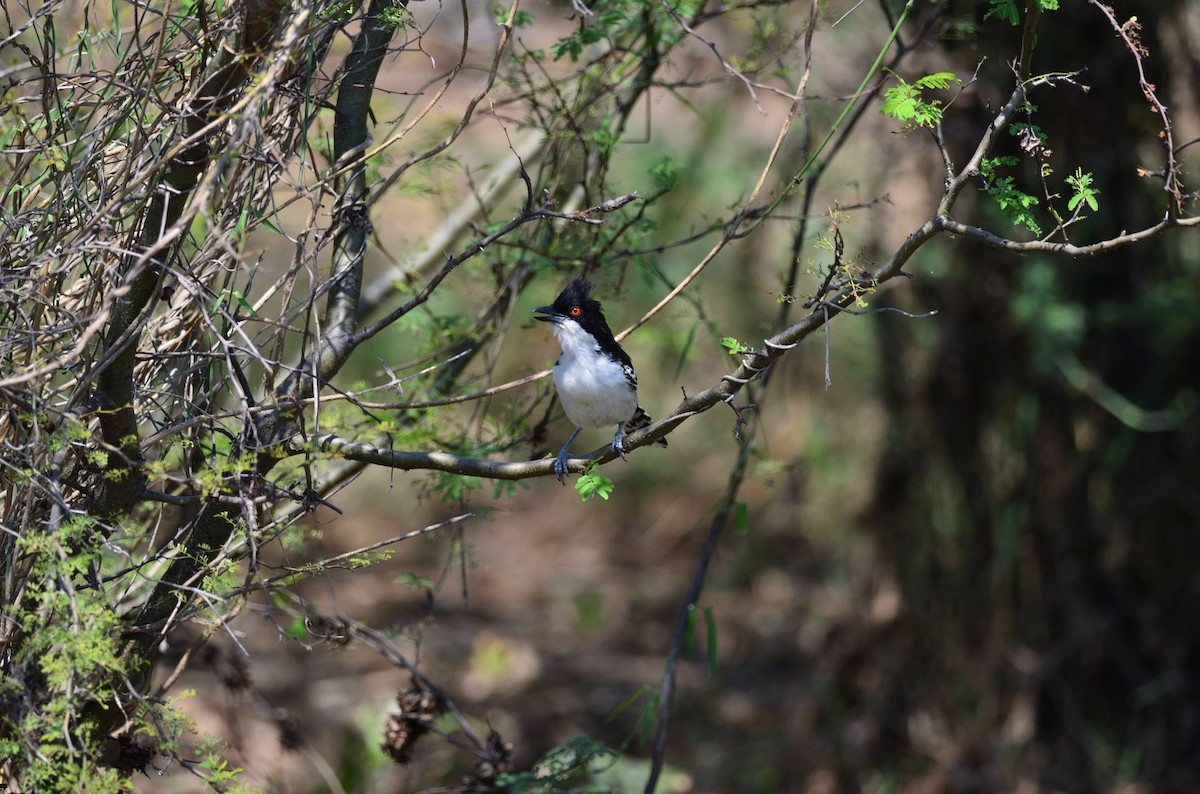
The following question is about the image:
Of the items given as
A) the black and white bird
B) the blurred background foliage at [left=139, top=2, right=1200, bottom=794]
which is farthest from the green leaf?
the blurred background foliage at [left=139, top=2, right=1200, bottom=794]

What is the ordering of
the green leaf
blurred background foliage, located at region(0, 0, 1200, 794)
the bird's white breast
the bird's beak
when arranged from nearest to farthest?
the green leaf < the bird's white breast < the bird's beak < blurred background foliage, located at region(0, 0, 1200, 794)

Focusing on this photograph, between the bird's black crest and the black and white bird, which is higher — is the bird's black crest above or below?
above

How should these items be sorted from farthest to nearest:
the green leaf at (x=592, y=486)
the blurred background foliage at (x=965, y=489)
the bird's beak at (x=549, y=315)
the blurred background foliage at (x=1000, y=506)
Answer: the blurred background foliage at (x=1000, y=506)
the blurred background foliage at (x=965, y=489)
the bird's beak at (x=549, y=315)
the green leaf at (x=592, y=486)

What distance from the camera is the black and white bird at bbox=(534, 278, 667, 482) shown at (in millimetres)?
3670

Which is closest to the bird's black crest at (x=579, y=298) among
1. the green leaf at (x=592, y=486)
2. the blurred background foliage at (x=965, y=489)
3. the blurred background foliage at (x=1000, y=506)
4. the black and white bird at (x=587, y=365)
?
the black and white bird at (x=587, y=365)

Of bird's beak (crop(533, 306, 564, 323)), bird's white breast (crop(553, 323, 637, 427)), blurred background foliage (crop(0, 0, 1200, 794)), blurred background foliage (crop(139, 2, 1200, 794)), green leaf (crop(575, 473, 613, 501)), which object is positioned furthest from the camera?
blurred background foliage (crop(139, 2, 1200, 794))

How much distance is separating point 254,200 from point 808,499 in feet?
23.4

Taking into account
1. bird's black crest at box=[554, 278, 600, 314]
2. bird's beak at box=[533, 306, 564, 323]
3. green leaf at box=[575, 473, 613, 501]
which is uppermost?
bird's black crest at box=[554, 278, 600, 314]

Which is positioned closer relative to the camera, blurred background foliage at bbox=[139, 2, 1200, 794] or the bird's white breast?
the bird's white breast

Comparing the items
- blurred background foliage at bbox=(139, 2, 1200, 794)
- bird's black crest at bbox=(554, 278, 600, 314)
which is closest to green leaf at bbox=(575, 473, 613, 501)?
bird's black crest at bbox=(554, 278, 600, 314)

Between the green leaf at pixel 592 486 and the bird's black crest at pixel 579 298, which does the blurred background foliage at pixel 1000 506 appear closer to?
the bird's black crest at pixel 579 298

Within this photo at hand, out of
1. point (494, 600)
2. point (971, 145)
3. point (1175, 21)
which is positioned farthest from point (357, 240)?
point (494, 600)

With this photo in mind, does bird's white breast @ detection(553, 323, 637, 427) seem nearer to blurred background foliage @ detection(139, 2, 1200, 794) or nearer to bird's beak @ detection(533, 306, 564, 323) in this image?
bird's beak @ detection(533, 306, 564, 323)

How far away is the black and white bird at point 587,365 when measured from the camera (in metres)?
3.67
